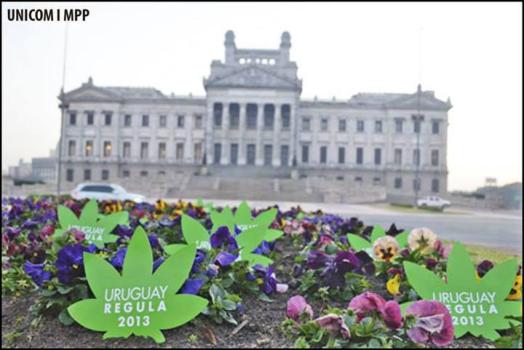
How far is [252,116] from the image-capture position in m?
57.2

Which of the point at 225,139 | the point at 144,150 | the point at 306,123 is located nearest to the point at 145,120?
the point at 144,150

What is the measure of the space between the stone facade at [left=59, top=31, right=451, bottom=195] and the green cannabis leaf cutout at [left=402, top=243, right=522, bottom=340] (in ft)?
178

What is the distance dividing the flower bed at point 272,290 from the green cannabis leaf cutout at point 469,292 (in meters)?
0.09

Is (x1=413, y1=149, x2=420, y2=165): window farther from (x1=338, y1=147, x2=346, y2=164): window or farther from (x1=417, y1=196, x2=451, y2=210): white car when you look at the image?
Answer: (x1=417, y1=196, x2=451, y2=210): white car

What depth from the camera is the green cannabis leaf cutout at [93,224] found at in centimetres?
311

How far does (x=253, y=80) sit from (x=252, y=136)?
20.5 ft

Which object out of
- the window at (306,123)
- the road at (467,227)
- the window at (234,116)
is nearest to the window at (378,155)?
the window at (306,123)

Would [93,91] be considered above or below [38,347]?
above

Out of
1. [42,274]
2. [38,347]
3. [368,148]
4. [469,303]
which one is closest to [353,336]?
[469,303]

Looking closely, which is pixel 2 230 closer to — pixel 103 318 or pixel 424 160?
pixel 103 318

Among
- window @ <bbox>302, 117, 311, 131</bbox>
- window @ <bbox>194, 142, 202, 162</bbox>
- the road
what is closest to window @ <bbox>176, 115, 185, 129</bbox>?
window @ <bbox>194, 142, 202, 162</bbox>

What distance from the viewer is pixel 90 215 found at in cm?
344

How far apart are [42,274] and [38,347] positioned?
45 centimetres

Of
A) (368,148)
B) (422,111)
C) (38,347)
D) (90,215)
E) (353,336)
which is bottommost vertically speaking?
(38,347)
